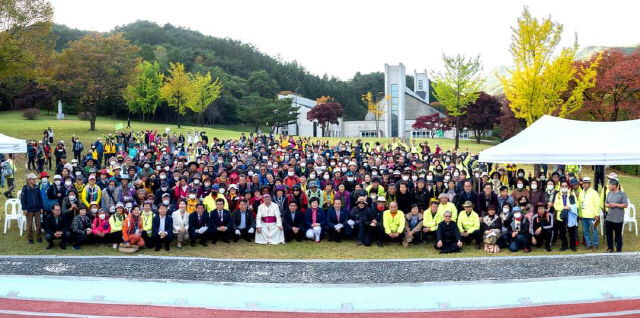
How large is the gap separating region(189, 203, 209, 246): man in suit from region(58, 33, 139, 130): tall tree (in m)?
30.6

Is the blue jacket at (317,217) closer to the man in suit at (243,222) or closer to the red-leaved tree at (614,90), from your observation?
the man in suit at (243,222)

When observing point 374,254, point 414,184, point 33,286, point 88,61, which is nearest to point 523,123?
point 414,184

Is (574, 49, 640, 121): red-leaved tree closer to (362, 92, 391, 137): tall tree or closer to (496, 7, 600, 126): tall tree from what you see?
(496, 7, 600, 126): tall tree

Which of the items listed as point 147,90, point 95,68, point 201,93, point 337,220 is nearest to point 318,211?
point 337,220

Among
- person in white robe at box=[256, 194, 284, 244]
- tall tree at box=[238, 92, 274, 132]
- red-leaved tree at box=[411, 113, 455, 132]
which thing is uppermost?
tall tree at box=[238, 92, 274, 132]

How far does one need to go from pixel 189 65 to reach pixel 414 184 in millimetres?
68551

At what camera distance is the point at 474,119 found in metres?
47.8

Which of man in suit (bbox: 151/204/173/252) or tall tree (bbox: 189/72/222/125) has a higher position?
tall tree (bbox: 189/72/222/125)

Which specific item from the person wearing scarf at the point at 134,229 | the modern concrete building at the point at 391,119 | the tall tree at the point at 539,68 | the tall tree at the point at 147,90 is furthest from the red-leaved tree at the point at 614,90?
the tall tree at the point at 147,90

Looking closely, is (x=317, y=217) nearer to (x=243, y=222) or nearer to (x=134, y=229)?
(x=243, y=222)

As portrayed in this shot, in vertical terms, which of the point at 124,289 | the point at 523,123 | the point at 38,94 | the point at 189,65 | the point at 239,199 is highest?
the point at 189,65

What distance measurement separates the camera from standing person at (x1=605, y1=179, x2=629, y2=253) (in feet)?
34.7

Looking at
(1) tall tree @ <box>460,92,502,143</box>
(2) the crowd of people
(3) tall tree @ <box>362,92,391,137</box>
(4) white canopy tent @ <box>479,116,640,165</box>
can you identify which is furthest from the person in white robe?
(3) tall tree @ <box>362,92,391,137</box>

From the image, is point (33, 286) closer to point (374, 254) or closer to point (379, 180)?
point (374, 254)
